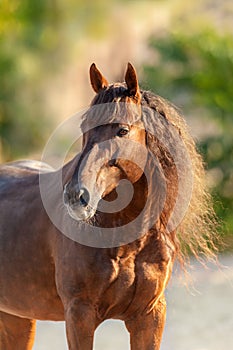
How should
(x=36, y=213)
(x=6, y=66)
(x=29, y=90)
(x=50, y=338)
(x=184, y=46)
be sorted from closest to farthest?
(x=36, y=213), (x=50, y=338), (x=184, y=46), (x=6, y=66), (x=29, y=90)

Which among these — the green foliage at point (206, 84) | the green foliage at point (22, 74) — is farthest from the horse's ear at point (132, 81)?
the green foliage at point (22, 74)

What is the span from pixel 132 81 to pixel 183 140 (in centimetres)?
38

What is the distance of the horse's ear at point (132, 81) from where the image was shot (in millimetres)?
3559

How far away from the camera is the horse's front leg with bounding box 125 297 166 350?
12.6 feet

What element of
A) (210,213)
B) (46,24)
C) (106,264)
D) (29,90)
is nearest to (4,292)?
(106,264)

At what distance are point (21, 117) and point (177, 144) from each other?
34.9ft

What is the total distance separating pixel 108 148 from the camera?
346 centimetres

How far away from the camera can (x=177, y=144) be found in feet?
12.3

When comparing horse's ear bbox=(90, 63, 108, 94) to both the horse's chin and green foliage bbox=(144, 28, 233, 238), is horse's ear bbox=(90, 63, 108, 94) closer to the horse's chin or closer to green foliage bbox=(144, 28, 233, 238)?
the horse's chin

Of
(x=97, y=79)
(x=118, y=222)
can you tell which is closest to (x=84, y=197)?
(x=118, y=222)

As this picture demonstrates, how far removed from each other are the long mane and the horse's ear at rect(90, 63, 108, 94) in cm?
9

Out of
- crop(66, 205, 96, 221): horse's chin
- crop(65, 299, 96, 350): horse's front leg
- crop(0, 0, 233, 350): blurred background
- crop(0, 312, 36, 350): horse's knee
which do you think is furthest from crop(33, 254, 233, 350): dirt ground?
crop(66, 205, 96, 221): horse's chin

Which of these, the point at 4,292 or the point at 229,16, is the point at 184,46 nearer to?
the point at 4,292

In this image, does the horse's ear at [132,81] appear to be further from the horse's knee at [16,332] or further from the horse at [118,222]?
the horse's knee at [16,332]
